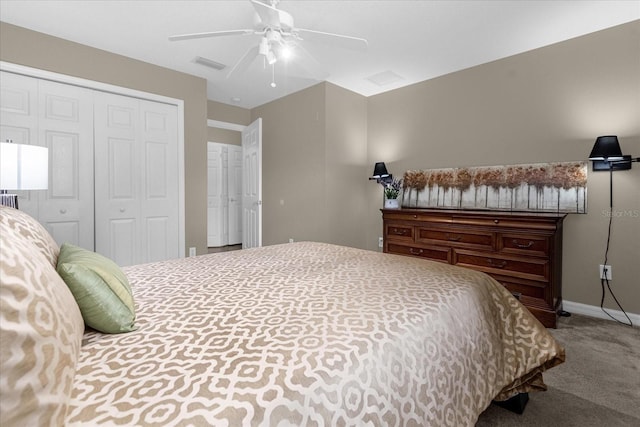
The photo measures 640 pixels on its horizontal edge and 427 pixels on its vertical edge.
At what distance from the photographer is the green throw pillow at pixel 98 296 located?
0.88 m

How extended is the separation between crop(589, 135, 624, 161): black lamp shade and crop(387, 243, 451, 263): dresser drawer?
4.76 feet

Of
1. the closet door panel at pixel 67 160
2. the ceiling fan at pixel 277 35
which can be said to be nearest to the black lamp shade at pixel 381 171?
the ceiling fan at pixel 277 35

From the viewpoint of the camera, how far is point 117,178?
3.46 metres

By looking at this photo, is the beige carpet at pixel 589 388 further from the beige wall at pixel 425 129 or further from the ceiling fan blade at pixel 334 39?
the ceiling fan blade at pixel 334 39

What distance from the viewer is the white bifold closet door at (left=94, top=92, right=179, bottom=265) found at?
132 inches

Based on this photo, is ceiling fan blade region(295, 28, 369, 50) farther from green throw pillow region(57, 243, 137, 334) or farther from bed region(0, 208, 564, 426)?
green throw pillow region(57, 243, 137, 334)

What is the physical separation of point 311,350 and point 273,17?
2039 millimetres

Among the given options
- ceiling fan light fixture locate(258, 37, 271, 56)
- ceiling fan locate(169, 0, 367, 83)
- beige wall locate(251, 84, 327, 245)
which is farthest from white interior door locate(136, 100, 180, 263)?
ceiling fan light fixture locate(258, 37, 271, 56)

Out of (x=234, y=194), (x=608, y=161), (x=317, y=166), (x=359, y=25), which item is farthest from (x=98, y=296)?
(x=234, y=194)

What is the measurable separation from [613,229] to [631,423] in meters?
1.88

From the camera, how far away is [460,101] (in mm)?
3660

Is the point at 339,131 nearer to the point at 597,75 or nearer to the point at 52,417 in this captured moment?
the point at 597,75

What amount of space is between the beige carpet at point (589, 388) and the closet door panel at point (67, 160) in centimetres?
384

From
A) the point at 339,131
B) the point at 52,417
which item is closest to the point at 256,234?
the point at 339,131
